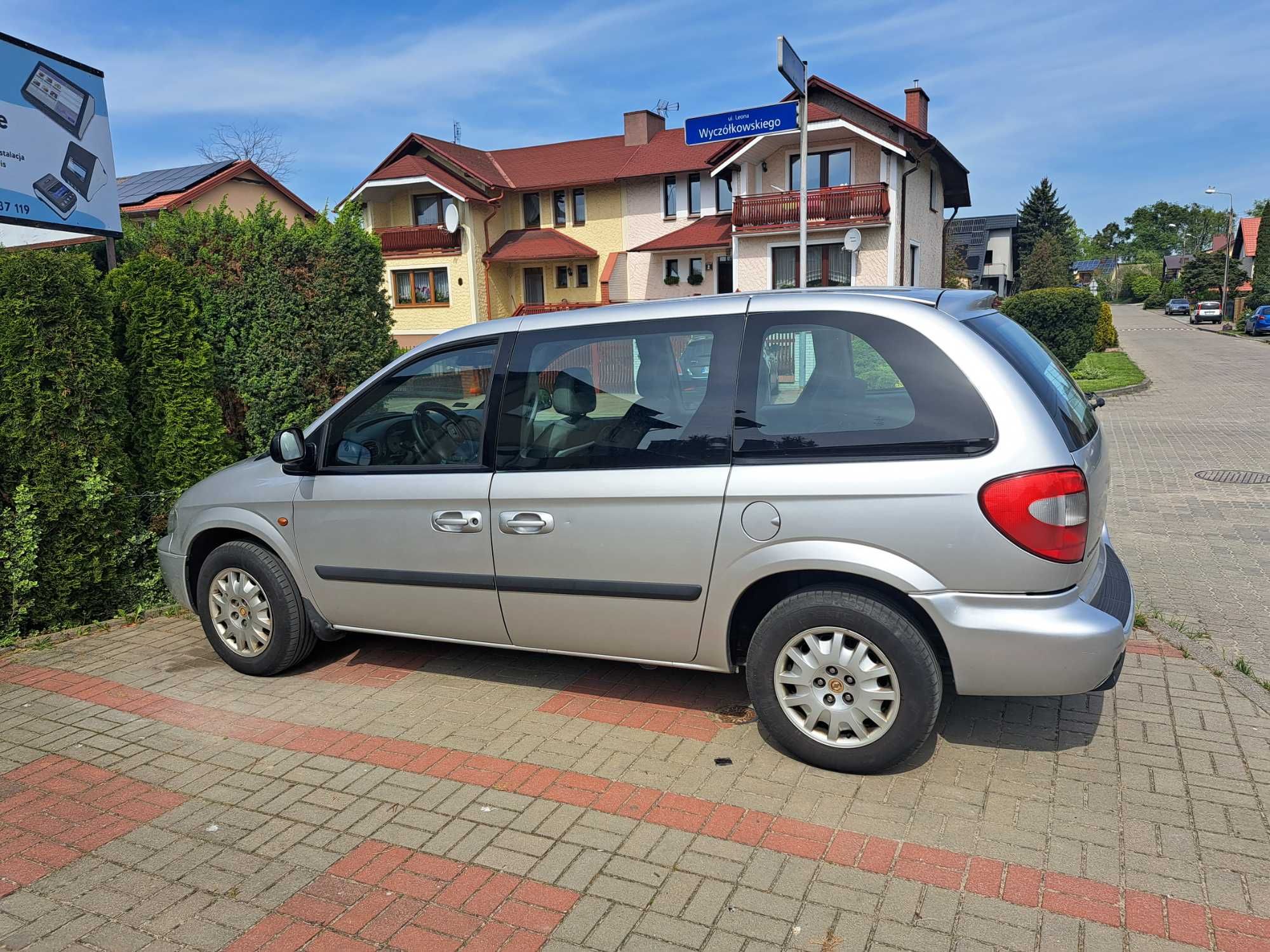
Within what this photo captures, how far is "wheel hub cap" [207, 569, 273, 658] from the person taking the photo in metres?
5.10

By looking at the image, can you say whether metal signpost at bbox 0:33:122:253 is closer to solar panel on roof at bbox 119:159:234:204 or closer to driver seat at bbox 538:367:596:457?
driver seat at bbox 538:367:596:457

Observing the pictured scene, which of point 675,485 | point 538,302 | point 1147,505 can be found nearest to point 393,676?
point 675,485

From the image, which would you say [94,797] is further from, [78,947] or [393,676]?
[393,676]

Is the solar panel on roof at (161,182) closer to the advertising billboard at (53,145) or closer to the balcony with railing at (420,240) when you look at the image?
the balcony with railing at (420,240)

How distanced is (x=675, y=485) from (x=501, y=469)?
0.90 meters

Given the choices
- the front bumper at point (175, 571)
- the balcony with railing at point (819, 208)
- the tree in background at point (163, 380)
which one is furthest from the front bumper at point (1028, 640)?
the balcony with railing at point (819, 208)

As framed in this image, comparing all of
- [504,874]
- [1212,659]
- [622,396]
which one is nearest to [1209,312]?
[1212,659]

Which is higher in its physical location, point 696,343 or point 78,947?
point 696,343

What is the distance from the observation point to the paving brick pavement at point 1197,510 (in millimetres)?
5895

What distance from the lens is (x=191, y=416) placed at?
691 cm

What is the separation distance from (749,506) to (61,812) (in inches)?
120

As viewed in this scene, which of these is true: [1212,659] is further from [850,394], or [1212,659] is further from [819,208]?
[819,208]

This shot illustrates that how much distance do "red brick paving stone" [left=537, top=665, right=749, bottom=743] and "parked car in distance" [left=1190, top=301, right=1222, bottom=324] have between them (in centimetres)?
6743

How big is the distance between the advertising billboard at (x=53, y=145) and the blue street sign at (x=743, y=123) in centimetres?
556
